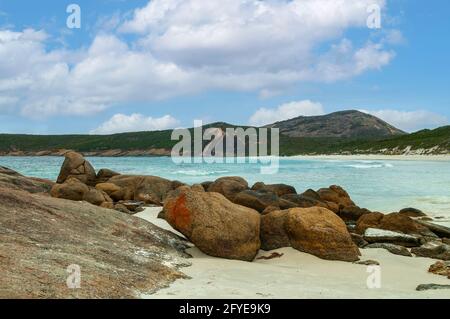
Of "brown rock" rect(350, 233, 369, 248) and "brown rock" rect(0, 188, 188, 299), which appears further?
"brown rock" rect(350, 233, 369, 248)

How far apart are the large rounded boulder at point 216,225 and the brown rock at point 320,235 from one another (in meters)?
0.93

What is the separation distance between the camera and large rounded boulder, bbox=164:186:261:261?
35.2 feet

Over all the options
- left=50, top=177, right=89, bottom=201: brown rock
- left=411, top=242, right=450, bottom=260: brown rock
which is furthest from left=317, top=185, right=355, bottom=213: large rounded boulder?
left=50, top=177, right=89, bottom=201: brown rock

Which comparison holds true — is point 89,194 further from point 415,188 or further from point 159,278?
point 415,188

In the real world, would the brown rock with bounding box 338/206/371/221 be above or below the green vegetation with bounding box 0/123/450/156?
below

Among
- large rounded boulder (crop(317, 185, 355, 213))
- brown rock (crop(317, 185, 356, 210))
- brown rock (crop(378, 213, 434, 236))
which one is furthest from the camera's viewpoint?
brown rock (crop(317, 185, 356, 210))

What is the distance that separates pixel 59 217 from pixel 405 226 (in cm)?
1040

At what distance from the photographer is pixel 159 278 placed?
26.1 ft

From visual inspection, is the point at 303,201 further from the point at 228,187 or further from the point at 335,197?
the point at 228,187

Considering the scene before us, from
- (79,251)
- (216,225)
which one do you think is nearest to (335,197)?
(216,225)

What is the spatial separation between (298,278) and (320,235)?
259cm

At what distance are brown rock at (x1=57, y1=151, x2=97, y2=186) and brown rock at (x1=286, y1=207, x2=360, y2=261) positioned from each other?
16.4 meters

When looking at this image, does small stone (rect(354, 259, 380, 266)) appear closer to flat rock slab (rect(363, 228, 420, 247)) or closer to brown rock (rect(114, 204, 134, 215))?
flat rock slab (rect(363, 228, 420, 247))
